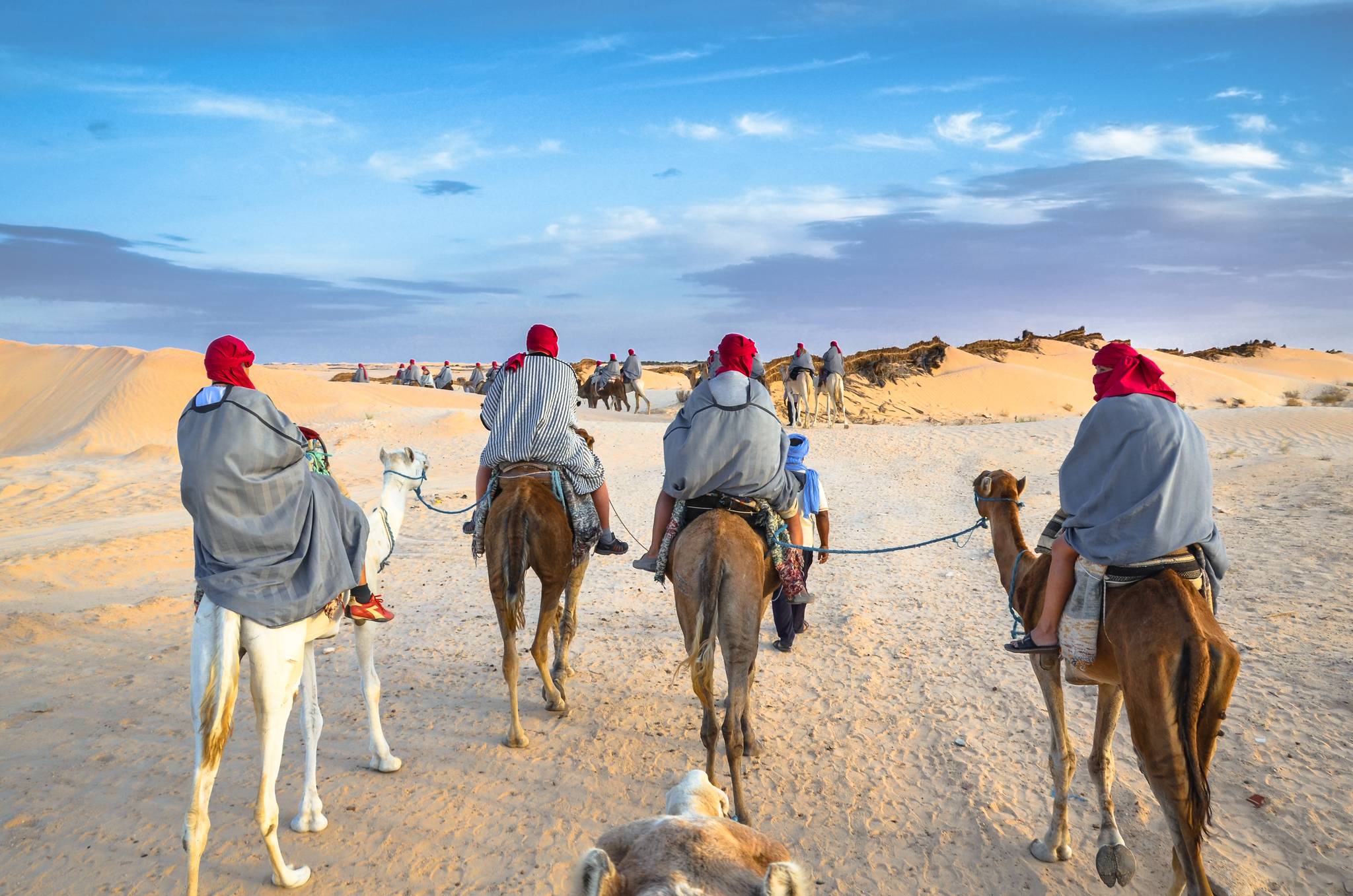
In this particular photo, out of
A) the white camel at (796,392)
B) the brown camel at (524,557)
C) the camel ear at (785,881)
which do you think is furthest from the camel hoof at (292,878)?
the white camel at (796,392)

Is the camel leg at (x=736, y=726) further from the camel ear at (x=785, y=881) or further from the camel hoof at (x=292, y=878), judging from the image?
the camel ear at (x=785, y=881)

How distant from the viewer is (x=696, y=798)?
81.4 inches

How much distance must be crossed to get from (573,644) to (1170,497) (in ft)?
19.1

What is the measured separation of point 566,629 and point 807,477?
2.51 meters

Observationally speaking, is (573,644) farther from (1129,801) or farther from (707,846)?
(707,846)

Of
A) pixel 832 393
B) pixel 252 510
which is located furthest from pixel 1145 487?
pixel 832 393

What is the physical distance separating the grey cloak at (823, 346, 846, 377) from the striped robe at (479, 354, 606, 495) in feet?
67.0

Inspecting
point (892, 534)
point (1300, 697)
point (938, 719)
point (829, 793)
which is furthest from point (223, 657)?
point (892, 534)

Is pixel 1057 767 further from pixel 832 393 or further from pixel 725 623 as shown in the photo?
pixel 832 393

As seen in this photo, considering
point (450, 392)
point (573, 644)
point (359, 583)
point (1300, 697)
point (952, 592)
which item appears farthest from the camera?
point (450, 392)

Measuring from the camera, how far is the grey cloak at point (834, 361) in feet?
86.4

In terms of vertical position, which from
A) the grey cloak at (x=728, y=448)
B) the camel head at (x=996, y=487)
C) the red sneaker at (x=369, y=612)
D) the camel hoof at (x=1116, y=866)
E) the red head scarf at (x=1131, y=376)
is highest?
the red head scarf at (x=1131, y=376)

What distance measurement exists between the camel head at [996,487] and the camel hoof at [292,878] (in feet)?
15.0

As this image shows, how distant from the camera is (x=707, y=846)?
1824 millimetres
